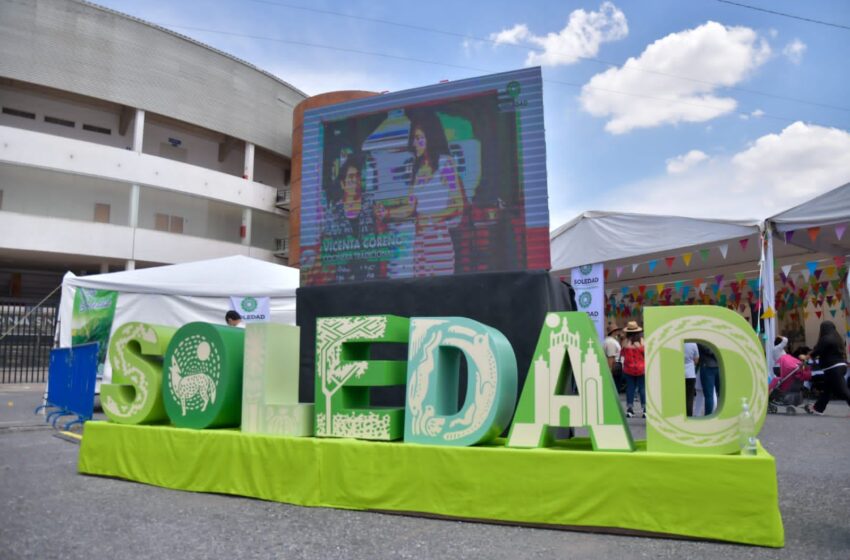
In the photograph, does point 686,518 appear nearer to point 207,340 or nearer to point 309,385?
point 309,385

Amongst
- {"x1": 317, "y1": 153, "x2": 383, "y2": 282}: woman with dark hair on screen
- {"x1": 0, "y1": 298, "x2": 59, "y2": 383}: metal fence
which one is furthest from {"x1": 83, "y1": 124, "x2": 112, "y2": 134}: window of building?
{"x1": 317, "y1": 153, "x2": 383, "y2": 282}: woman with dark hair on screen

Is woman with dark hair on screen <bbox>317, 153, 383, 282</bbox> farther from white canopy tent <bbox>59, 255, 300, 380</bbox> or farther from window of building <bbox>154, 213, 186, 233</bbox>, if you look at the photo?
window of building <bbox>154, 213, 186, 233</bbox>

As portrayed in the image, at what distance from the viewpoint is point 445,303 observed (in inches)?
181

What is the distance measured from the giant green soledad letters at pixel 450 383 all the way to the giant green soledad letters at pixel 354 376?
0.49ft

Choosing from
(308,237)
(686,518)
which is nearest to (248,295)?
(308,237)

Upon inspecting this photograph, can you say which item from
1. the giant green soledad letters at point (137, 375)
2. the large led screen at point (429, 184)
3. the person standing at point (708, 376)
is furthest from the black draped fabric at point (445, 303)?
the person standing at point (708, 376)

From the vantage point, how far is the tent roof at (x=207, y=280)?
1088cm

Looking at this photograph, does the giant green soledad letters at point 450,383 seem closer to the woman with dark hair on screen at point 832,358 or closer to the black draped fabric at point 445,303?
the black draped fabric at point 445,303

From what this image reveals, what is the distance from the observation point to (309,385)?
16.4 ft

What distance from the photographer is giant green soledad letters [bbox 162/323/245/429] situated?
454 centimetres

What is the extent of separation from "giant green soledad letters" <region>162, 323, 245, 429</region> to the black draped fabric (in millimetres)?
576

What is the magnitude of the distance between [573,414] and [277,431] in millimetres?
1992

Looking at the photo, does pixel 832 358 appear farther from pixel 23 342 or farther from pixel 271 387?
pixel 23 342

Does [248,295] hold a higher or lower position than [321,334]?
higher
